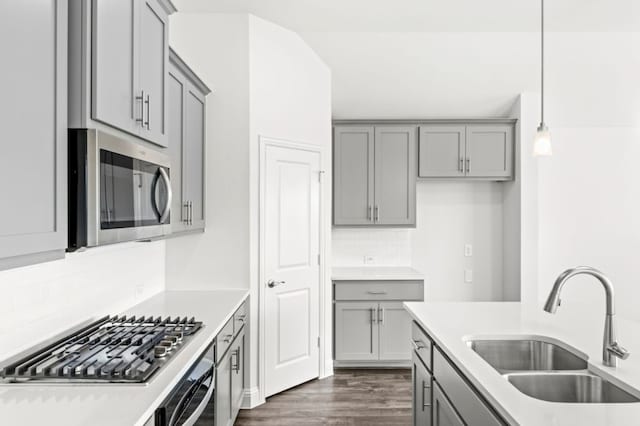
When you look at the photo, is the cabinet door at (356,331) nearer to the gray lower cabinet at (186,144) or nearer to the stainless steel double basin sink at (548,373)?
the gray lower cabinet at (186,144)

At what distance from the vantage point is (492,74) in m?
4.28

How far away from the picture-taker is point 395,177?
14.6 feet

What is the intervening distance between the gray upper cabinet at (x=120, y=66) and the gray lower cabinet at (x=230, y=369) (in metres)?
1.19

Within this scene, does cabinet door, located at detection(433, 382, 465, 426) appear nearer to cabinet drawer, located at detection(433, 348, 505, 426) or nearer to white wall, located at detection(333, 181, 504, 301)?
cabinet drawer, located at detection(433, 348, 505, 426)

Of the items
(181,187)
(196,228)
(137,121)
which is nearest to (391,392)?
(196,228)

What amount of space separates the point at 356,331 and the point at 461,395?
8.26 feet

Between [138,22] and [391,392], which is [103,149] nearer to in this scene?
[138,22]

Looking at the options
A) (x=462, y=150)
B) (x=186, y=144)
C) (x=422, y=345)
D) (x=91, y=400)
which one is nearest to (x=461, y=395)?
(x=422, y=345)

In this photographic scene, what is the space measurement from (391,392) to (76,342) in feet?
8.58

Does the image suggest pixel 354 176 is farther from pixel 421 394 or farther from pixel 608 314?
pixel 608 314

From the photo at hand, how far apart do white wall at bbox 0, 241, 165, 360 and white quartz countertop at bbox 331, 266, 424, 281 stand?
1.85 meters

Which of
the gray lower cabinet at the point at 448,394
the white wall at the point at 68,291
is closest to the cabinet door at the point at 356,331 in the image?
the gray lower cabinet at the point at 448,394

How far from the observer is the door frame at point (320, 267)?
11.3ft

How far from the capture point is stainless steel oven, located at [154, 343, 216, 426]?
4.96 feet
